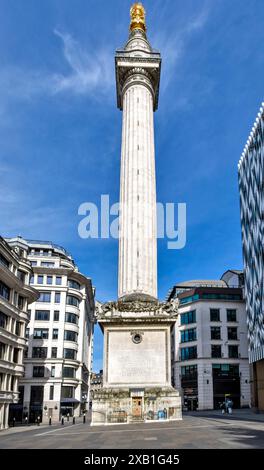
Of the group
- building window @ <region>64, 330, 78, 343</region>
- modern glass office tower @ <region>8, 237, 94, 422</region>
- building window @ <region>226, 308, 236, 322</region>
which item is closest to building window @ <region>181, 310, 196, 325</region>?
building window @ <region>226, 308, 236, 322</region>

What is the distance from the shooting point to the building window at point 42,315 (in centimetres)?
7994

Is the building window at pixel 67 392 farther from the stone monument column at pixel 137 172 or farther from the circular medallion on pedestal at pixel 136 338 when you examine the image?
the circular medallion on pedestal at pixel 136 338

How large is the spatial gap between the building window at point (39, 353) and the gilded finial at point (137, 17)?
57.5 metres

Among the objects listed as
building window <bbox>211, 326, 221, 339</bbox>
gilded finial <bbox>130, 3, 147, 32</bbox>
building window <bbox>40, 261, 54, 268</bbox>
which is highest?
gilded finial <bbox>130, 3, 147, 32</bbox>

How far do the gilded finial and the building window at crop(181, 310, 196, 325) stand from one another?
56.9 m

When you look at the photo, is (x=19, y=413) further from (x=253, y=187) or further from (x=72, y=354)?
(x=253, y=187)

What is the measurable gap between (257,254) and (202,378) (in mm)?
31950

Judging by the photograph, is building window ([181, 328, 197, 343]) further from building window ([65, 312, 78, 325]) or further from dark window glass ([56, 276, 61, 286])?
dark window glass ([56, 276, 61, 286])

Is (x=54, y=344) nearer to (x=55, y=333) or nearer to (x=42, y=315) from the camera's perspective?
(x=55, y=333)

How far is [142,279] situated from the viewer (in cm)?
4359

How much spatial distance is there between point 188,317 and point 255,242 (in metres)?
31.3

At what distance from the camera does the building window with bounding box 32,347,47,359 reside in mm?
76812
